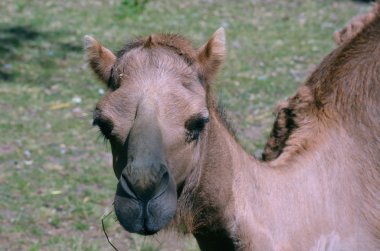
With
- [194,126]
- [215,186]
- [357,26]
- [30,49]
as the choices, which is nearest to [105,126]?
[194,126]

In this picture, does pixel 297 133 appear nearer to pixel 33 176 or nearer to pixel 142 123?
pixel 142 123

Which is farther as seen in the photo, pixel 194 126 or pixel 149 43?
pixel 149 43

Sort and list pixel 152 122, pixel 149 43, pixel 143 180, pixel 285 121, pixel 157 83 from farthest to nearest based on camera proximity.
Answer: pixel 285 121 → pixel 149 43 → pixel 157 83 → pixel 152 122 → pixel 143 180

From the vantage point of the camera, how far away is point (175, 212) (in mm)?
3848

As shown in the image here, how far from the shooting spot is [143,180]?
353cm

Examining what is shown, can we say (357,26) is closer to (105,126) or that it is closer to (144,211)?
(105,126)

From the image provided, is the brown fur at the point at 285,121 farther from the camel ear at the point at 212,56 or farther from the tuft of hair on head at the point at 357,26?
the camel ear at the point at 212,56

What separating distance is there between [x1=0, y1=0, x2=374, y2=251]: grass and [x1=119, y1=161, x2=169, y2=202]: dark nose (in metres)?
0.85

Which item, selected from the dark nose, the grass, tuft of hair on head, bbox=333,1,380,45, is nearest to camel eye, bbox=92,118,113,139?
the dark nose

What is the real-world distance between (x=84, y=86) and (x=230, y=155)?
18.7 ft

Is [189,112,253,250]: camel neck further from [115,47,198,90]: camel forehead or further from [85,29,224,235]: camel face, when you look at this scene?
[115,47,198,90]: camel forehead

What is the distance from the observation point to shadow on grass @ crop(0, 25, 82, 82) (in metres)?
10.5

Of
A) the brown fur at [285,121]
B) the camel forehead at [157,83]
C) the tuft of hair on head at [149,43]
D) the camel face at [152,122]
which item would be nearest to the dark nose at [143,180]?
the camel face at [152,122]

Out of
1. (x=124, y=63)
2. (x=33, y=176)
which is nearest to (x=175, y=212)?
(x=124, y=63)
